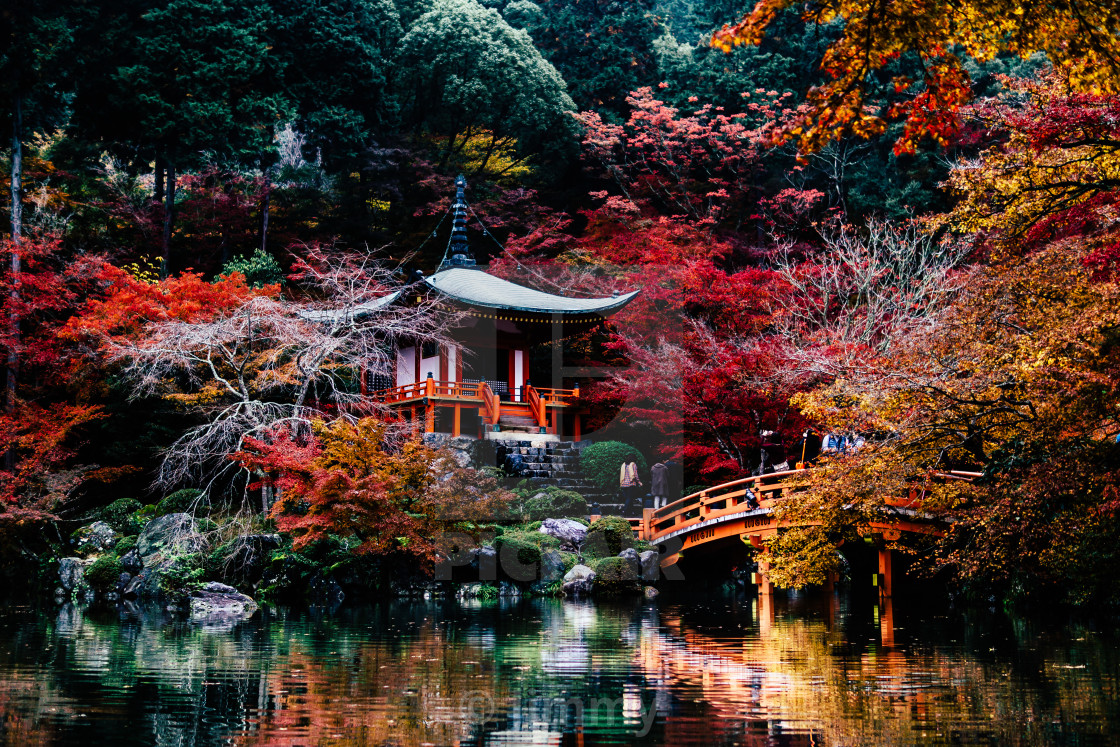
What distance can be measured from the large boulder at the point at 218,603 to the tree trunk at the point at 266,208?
1324 centimetres

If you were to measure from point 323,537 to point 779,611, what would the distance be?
305 inches

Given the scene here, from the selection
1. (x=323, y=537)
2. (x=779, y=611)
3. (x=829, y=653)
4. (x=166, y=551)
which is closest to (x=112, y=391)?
(x=166, y=551)

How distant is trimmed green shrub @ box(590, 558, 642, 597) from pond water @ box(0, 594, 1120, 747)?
167 inches

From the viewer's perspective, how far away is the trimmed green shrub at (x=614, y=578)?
714 inches

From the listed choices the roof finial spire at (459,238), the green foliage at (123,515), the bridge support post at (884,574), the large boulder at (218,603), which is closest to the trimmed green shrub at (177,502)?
the green foliage at (123,515)

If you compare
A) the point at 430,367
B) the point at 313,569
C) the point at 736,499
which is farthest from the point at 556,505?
the point at 430,367

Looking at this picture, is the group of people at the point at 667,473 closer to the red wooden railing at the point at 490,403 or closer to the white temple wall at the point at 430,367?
the red wooden railing at the point at 490,403

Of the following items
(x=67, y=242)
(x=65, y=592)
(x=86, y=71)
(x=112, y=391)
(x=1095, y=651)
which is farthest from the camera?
(x=86, y=71)

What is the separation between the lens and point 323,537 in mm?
17109

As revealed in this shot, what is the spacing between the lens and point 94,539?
18922 millimetres

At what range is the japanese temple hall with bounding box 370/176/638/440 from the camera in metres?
23.5

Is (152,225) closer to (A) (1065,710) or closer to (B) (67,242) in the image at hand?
(B) (67,242)

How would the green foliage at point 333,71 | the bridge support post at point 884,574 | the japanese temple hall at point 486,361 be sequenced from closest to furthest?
the bridge support post at point 884,574
the japanese temple hall at point 486,361
the green foliage at point 333,71

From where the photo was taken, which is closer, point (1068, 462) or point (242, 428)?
point (1068, 462)
